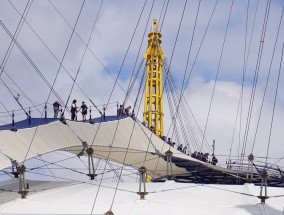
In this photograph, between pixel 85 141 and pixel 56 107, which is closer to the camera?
pixel 85 141

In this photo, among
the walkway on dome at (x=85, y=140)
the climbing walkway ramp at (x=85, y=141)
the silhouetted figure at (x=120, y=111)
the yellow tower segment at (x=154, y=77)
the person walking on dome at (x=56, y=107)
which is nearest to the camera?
the climbing walkway ramp at (x=85, y=141)

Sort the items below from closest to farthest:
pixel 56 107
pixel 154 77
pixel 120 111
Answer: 1. pixel 56 107
2. pixel 120 111
3. pixel 154 77

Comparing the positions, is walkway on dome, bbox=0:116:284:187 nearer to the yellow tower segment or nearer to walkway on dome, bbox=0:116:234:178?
walkway on dome, bbox=0:116:234:178

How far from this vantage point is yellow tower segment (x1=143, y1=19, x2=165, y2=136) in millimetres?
44219

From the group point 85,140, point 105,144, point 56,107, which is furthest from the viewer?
point 105,144

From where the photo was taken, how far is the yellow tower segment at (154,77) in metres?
44.2

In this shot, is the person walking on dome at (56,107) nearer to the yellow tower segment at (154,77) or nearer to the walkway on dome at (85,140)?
the walkway on dome at (85,140)

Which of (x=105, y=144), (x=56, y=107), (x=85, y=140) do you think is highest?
(x=56, y=107)

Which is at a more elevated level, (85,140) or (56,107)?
(56,107)

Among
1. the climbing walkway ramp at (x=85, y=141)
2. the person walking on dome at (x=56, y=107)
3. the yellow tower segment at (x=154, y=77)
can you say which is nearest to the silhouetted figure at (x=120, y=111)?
the climbing walkway ramp at (x=85, y=141)

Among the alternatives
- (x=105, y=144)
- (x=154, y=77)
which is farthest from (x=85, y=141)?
(x=154, y=77)

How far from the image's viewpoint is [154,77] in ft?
151

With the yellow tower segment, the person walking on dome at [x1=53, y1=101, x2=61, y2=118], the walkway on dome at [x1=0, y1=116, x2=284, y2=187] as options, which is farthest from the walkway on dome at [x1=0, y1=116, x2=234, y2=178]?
the yellow tower segment

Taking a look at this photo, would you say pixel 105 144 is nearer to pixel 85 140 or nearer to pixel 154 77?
pixel 85 140
